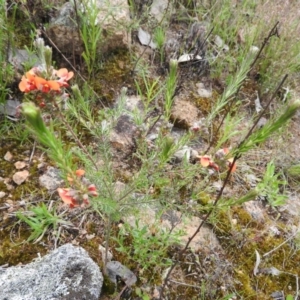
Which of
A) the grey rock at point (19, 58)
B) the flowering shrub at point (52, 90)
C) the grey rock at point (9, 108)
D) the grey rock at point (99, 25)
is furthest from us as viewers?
the grey rock at point (99, 25)

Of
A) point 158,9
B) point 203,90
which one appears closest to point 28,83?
point 203,90

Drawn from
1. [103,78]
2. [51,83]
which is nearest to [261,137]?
[51,83]

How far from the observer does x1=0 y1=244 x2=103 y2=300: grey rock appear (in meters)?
1.42

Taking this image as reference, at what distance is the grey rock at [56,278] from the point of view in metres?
1.42

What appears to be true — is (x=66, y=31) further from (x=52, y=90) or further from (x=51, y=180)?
(x=52, y=90)

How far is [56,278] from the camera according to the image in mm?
1468

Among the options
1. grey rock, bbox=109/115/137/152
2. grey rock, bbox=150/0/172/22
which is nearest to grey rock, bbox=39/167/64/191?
grey rock, bbox=109/115/137/152

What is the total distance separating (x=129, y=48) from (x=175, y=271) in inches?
56.0

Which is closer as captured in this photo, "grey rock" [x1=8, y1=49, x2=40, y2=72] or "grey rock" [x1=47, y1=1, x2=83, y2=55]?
"grey rock" [x1=8, y1=49, x2=40, y2=72]

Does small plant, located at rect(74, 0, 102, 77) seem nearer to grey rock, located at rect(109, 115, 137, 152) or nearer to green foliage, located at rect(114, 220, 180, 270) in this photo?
grey rock, located at rect(109, 115, 137, 152)

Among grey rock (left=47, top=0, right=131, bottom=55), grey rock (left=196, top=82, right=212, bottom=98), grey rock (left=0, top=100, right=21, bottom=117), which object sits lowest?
grey rock (left=0, top=100, right=21, bottom=117)

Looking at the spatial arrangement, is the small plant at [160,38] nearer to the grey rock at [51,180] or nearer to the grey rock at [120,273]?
the grey rock at [51,180]

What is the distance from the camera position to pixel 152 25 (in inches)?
104

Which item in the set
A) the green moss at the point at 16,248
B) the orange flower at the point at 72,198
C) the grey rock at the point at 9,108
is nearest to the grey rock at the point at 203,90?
the grey rock at the point at 9,108
